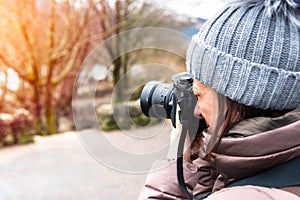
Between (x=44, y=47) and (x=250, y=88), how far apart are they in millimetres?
5990

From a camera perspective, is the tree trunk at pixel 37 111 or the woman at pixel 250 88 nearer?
the woman at pixel 250 88

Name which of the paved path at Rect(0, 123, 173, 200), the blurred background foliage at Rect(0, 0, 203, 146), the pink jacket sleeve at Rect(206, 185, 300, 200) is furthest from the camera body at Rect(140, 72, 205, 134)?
the blurred background foliage at Rect(0, 0, 203, 146)

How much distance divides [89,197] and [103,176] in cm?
52

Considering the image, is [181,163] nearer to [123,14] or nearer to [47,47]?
[47,47]

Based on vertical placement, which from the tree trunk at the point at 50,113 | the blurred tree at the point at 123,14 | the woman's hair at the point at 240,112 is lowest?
the tree trunk at the point at 50,113

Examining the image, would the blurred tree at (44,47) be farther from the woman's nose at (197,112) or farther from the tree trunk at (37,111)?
the woman's nose at (197,112)

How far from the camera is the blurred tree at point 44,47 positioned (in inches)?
241

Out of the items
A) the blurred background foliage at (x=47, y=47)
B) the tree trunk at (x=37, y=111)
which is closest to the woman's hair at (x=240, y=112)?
the blurred background foliage at (x=47, y=47)

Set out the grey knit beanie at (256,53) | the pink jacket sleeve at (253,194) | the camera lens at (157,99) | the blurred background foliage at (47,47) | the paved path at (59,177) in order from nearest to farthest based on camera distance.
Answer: the pink jacket sleeve at (253,194), the grey knit beanie at (256,53), the camera lens at (157,99), the paved path at (59,177), the blurred background foliage at (47,47)

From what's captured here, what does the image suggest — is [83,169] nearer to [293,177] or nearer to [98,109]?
[98,109]

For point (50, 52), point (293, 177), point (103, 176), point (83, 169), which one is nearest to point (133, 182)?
point (103, 176)

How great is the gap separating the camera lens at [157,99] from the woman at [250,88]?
25 centimetres

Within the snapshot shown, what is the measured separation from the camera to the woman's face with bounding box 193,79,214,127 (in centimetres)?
85

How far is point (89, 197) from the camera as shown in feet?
13.0
